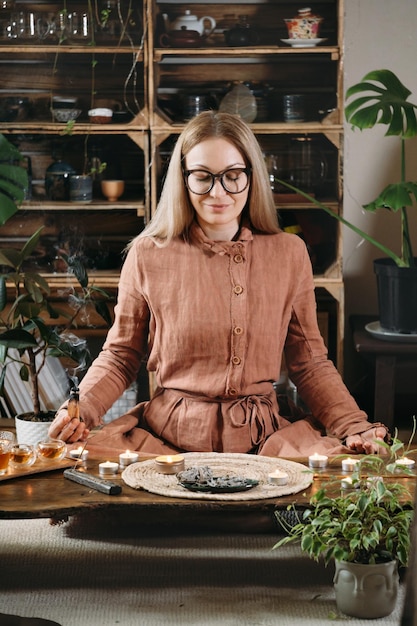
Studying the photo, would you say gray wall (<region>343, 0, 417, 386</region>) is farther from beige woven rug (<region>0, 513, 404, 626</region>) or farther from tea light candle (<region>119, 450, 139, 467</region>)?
tea light candle (<region>119, 450, 139, 467</region>)

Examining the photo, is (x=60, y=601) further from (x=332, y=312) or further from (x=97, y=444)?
(x=332, y=312)

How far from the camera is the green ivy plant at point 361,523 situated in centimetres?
198

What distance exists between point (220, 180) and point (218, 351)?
17.9 inches

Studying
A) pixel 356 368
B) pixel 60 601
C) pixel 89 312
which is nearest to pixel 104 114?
pixel 89 312

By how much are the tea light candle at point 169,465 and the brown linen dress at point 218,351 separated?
1.13ft

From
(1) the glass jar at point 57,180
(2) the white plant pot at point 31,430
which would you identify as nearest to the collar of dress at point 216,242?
(2) the white plant pot at point 31,430

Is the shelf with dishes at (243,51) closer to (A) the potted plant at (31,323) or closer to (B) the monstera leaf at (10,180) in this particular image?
A: (B) the monstera leaf at (10,180)

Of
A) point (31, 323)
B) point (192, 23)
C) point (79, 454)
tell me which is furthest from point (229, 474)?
point (192, 23)

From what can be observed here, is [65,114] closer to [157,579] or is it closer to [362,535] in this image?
[157,579]

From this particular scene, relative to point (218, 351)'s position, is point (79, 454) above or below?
below

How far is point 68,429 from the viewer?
2377 millimetres

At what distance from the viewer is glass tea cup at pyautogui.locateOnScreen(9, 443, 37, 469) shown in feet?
7.29

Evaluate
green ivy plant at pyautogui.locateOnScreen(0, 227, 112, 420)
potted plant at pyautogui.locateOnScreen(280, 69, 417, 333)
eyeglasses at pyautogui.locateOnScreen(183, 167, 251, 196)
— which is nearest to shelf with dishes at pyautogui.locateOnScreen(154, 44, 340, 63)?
potted plant at pyautogui.locateOnScreen(280, 69, 417, 333)

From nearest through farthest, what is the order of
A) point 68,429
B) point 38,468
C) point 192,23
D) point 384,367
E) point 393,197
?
1. point 38,468
2. point 68,429
3. point 393,197
4. point 384,367
5. point 192,23
